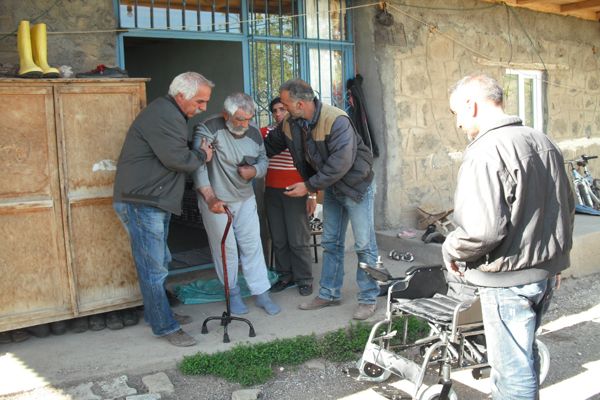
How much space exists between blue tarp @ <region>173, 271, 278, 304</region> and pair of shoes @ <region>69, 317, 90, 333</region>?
895 millimetres

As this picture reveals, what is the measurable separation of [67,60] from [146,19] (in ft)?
2.85

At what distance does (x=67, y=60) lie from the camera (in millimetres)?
4996

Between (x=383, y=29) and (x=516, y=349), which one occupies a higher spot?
(x=383, y=29)

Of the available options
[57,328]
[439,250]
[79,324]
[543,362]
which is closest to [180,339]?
[79,324]

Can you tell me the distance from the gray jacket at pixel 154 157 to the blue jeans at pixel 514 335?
227 cm

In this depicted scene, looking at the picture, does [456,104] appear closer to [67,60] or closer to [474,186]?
[474,186]

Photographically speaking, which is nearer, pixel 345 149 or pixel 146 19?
pixel 345 149

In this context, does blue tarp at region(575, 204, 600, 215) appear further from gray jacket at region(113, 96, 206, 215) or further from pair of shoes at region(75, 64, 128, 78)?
Answer: pair of shoes at region(75, 64, 128, 78)

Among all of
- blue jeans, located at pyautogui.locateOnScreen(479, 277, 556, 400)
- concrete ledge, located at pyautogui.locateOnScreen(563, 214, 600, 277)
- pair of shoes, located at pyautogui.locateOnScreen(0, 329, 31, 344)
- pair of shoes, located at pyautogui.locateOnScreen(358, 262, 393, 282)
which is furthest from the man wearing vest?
concrete ledge, located at pyautogui.locateOnScreen(563, 214, 600, 277)

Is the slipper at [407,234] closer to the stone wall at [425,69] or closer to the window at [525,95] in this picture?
the stone wall at [425,69]

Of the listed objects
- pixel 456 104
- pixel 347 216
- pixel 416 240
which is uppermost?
pixel 456 104

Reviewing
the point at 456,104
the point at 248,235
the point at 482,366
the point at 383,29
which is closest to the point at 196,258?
the point at 248,235

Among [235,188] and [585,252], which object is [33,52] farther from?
[585,252]

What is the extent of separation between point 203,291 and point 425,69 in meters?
3.66
